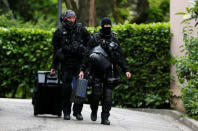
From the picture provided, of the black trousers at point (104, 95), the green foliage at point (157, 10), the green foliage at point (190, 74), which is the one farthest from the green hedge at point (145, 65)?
the green foliage at point (157, 10)

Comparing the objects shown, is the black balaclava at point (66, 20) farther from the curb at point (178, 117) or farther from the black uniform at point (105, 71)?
the curb at point (178, 117)

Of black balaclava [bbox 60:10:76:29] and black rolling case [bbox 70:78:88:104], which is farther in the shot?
black balaclava [bbox 60:10:76:29]

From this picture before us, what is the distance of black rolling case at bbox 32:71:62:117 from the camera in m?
9.62

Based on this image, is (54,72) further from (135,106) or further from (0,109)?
(135,106)

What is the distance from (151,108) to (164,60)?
129cm

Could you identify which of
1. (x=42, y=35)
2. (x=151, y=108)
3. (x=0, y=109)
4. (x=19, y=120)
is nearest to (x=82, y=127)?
(x=19, y=120)

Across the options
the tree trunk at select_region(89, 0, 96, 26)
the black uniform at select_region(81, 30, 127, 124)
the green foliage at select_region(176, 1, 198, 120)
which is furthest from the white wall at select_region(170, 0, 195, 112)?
the tree trunk at select_region(89, 0, 96, 26)

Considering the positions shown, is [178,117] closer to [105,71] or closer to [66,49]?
[105,71]

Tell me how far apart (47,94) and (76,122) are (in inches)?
38.0

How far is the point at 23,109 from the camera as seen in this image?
1130 centimetres

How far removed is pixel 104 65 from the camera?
9000 millimetres

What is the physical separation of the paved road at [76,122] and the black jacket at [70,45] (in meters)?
1.07

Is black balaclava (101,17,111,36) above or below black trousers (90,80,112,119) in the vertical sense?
above

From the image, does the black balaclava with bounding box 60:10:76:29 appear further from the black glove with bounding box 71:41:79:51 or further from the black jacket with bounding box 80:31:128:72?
the black jacket with bounding box 80:31:128:72
